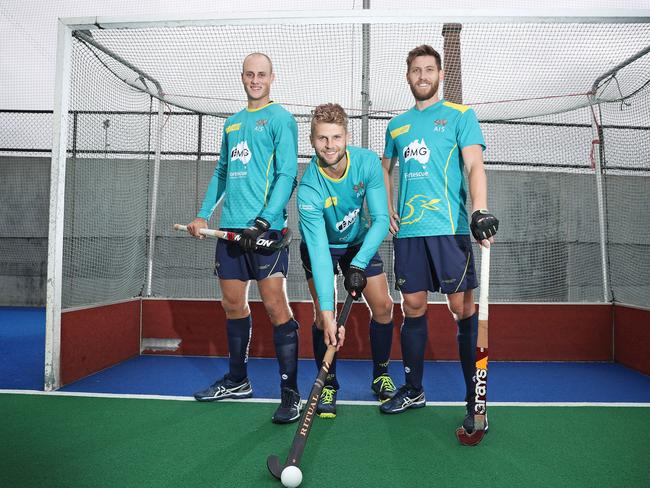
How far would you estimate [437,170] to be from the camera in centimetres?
195

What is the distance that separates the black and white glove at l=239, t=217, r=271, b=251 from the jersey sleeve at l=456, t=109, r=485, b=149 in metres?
0.86

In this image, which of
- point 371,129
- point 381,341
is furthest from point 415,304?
point 371,129

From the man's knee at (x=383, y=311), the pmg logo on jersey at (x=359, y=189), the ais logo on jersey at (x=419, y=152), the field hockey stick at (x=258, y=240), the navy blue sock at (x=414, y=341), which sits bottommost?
the navy blue sock at (x=414, y=341)

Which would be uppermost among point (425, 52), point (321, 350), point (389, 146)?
point (425, 52)

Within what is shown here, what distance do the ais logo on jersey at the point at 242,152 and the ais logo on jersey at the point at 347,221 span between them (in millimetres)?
493

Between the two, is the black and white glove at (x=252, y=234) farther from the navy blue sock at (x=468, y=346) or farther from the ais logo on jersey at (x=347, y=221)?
the navy blue sock at (x=468, y=346)

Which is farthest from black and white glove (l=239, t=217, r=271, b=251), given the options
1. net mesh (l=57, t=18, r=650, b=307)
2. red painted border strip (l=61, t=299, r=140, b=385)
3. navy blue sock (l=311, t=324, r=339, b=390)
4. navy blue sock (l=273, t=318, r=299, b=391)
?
net mesh (l=57, t=18, r=650, b=307)

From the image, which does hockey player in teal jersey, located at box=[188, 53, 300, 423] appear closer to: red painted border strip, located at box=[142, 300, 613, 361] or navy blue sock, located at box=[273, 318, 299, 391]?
navy blue sock, located at box=[273, 318, 299, 391]

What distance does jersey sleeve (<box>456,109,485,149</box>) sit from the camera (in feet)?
6.32

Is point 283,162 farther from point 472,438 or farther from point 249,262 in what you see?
point 472,438

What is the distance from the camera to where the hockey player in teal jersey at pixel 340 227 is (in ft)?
6.00

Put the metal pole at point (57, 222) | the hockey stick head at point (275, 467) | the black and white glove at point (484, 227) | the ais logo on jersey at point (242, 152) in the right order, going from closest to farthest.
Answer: the hockey stick head at point (275, 467) < the black and white glove at point (484, 227) < the ais logo on jersey at point (242, 152) < the metal pole at point (57, 222)

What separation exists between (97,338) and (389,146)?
201 cm

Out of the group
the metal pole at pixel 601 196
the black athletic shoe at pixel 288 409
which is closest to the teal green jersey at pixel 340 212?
the black athletic shoe at pixel 288 409
